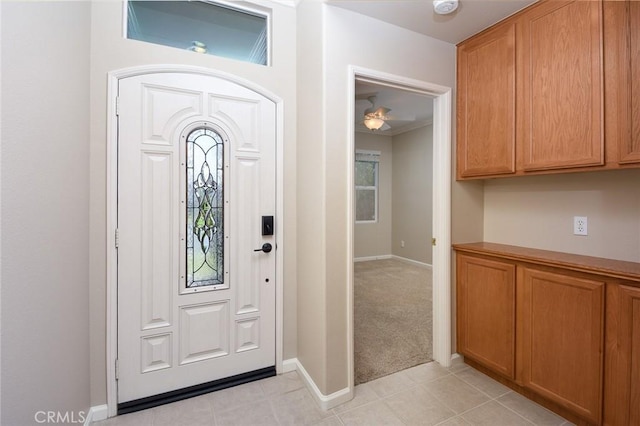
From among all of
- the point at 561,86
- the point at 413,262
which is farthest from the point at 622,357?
the point at 413,262

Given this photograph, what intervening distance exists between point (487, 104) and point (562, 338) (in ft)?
5.34

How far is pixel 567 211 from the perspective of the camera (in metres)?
1.91

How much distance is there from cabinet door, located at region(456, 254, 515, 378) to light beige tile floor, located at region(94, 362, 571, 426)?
20 centimetres

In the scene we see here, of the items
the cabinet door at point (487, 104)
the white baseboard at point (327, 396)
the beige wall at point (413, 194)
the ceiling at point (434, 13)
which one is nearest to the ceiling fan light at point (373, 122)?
the beige wall at point (413, 194)

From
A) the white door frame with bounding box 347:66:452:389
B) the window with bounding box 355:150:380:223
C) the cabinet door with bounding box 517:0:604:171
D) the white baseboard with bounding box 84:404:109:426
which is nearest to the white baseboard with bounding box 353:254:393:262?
the window with bounding box 355:150:380:223

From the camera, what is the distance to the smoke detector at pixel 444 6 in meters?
1.72

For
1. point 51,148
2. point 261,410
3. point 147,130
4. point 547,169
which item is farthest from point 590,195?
point 51,148

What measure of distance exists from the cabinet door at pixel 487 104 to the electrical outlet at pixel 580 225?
51 cm

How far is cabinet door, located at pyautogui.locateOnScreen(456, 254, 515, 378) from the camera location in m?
1.91

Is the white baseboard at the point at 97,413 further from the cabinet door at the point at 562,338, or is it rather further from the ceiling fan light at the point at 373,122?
the ceiling fan light at the point at 373,122

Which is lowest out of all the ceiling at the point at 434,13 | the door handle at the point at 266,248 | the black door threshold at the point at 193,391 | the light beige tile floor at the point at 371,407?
the light beige tile floor at the point at 371,407

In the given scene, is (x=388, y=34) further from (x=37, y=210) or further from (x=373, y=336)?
(x=373, y=336)

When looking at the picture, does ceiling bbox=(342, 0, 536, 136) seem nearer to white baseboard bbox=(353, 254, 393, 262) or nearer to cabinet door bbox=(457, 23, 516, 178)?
cabinet door bbox=(457, 23, 516, 178)

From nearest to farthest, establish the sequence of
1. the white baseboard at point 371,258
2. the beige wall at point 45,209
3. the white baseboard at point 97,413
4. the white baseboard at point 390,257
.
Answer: the beige wall at point 45,209 < the white baseboard at point 97,413 < the white baseboard at point 390,257 < the white baseboard at point 371,258
